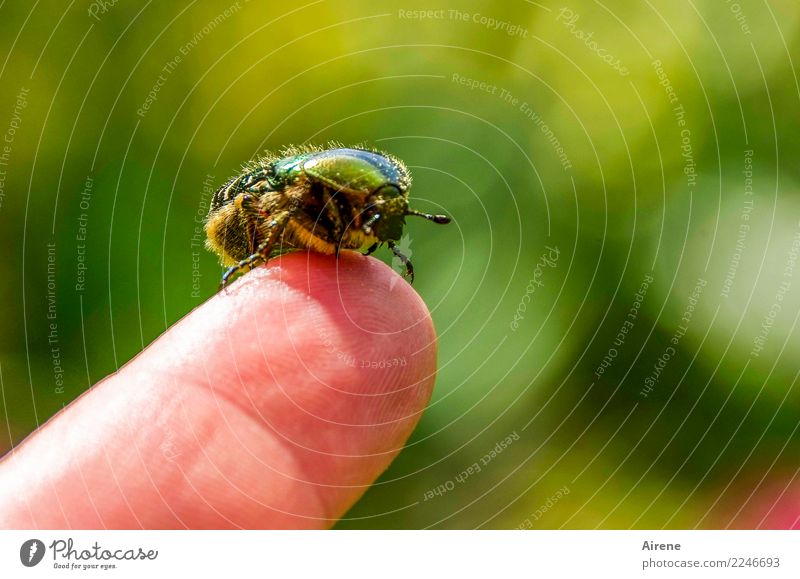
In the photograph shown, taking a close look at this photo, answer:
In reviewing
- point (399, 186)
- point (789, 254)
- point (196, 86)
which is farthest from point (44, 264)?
point (789, 254)

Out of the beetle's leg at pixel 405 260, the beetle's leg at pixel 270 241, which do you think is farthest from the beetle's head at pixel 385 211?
the beetle's leg at pixel 270 241

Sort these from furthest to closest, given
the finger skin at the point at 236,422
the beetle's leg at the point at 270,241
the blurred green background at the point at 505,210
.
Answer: the blurred green background at the point at 505,210
the beetle's leg at the point at 270,241
the finger skin at the point at 236,422

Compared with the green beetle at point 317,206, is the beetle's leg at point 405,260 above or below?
below

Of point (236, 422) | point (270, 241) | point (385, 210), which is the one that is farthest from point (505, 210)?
point (236, 422)

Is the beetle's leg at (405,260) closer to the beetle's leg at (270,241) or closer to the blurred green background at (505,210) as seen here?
the blurred green background at (505,210)

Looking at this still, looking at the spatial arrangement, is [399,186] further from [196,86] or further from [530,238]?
[196,86]

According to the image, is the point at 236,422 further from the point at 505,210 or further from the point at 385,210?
the point at 505,210

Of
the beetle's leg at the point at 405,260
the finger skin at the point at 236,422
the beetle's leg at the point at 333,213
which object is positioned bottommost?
the finger skin at the point at 236,422

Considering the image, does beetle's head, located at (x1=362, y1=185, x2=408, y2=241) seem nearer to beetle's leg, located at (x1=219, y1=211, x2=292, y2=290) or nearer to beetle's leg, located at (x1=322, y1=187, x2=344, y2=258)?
beetle's leg, located at (x1=322, y1=187, x2=344, y2=258)

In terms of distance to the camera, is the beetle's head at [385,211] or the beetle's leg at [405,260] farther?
the beetle's leg at [405,260]
